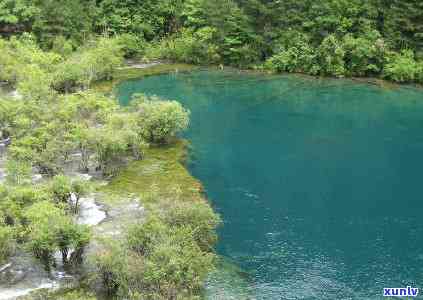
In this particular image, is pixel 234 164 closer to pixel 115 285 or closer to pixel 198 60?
pixel 115 285

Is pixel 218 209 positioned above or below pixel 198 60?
below

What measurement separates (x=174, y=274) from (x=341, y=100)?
4303 cm

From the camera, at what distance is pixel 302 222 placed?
39406mm

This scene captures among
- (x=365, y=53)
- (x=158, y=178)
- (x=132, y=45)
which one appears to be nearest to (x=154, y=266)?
(x=158, y=178)

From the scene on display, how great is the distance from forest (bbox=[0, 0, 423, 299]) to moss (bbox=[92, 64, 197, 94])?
118 centimetres

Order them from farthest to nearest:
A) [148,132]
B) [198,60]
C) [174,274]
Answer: [198,60] → [148,132] → [174,274]

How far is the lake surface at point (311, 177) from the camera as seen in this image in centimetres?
3369

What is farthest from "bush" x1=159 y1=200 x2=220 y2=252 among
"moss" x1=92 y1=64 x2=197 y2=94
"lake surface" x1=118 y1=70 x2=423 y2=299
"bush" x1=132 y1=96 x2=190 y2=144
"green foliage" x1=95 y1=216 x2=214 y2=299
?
"moss" x1=92 y1=64 x2=197 y2=94

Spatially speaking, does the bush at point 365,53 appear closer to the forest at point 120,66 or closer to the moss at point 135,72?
the forest at point 120,66

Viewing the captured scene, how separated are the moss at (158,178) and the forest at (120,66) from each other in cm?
117

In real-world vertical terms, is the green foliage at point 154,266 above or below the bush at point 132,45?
below

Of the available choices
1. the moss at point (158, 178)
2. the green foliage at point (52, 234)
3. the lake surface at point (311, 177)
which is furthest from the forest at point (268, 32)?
the green foliage at point (52, 234)

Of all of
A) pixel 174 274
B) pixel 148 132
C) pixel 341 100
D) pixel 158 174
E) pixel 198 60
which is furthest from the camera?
pixel 198 60

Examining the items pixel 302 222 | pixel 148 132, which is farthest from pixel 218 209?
pixel 148 132
